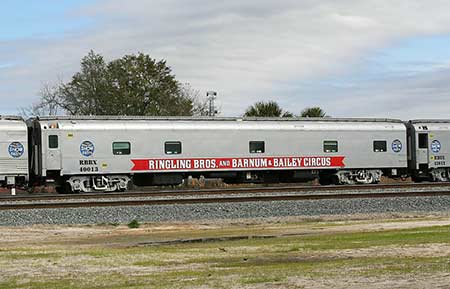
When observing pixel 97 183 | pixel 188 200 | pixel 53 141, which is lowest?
pixel 188 200

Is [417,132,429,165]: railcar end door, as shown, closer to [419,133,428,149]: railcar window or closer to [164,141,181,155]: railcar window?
[419,133,428,149]: railcar window

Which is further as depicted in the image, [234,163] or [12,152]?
[234,163]

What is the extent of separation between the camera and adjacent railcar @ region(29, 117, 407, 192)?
2992 cm

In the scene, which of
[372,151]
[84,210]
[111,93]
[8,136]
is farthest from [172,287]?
[111,93]

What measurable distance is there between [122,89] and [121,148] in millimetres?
30570

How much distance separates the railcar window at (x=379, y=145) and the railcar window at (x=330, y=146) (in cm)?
207

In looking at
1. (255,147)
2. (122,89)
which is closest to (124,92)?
(122,89)

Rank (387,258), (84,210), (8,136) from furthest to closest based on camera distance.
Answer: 1. (8,136)
2. (84,210)
3. (387,258)

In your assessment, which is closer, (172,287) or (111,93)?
(172,287)

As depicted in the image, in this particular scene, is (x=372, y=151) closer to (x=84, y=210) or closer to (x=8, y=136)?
(x=8, y=136)

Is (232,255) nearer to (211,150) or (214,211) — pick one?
(214,211)

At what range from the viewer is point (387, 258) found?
10594 millimetres

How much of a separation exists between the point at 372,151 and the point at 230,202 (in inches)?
588

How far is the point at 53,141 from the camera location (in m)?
29.6
